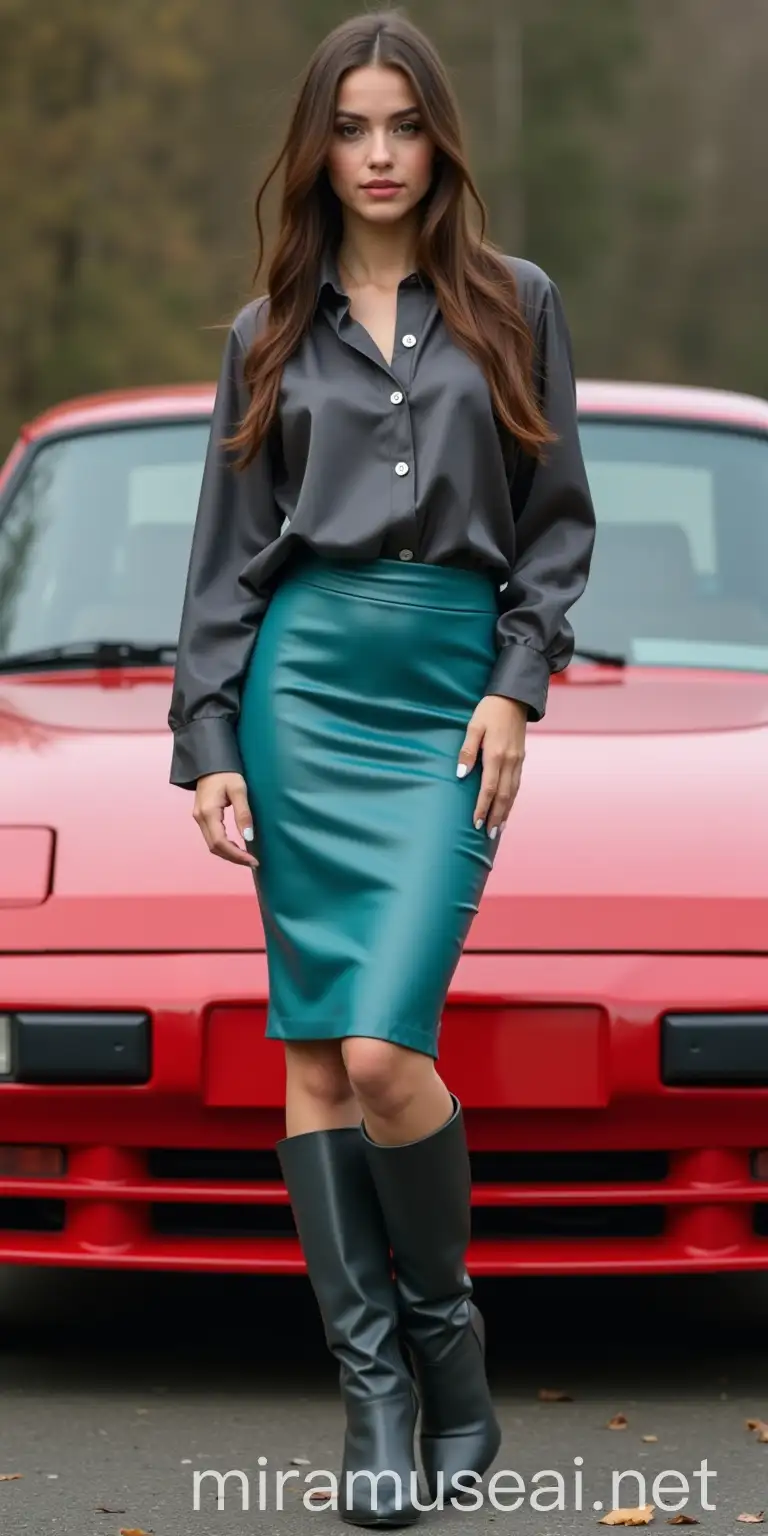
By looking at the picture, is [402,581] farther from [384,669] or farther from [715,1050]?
[715,1050]

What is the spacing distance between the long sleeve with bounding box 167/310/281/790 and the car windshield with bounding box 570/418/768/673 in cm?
145

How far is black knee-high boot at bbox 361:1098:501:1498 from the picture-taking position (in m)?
3.13

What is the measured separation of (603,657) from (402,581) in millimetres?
1503

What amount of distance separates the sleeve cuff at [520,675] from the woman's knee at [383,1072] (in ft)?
1.48

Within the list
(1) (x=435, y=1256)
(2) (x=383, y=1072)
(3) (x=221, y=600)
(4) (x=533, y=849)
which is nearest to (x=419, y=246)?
(3) (x=221, y=600)

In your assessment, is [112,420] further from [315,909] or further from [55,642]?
[315,909]

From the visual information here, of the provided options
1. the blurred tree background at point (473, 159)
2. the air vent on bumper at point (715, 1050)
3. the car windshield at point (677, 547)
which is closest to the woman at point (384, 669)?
the air vent on bumper at point (715, 1050)

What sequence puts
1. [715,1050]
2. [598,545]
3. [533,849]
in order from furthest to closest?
[598,545] → [533,849] → [715,1050]

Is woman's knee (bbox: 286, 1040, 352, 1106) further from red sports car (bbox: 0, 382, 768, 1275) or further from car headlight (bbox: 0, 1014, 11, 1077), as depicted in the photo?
car headlight (bbox: 0, 1014, 11, 1077)

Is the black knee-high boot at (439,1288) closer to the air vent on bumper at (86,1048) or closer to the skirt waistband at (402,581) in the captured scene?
the air vent on bumper at (86,1048)

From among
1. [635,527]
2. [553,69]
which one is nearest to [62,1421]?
[635,527]

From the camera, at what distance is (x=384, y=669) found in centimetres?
313

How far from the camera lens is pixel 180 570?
4.79 m

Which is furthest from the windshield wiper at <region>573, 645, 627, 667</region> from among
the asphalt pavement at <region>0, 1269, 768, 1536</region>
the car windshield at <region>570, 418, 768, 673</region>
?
the asphalt pavement at <region>0, 1269, 768, 1536</region>
